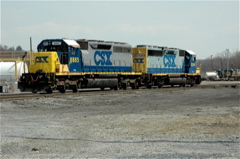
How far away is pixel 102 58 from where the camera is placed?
27469 millimetres

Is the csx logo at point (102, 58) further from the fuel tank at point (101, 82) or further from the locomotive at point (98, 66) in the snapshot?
the fuel tank at point (101, 82)

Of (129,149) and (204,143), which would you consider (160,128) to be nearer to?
(204,143)

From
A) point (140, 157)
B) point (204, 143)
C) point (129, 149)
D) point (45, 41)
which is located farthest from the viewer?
point (45, 41)

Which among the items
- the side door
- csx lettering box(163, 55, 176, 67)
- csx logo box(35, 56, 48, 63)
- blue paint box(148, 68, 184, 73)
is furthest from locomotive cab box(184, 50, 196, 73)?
csx logo box(35, 56, 48, 63)

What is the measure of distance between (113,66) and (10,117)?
1610 centimetres

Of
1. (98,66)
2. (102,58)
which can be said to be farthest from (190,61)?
(98,66)

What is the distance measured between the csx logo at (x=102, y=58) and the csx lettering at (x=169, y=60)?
803 centimetres

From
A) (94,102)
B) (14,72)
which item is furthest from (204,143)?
(14,72)

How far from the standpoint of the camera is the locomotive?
23.8m

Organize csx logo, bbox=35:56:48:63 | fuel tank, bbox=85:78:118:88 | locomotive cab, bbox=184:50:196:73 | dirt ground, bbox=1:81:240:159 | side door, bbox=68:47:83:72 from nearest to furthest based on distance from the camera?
dirt ground, bbox=1:81:240:159
csx logo, bbox=35:56:48:63
side door, bbox=68:47:83:72
fuel tank, bbox=85:78:118:88
locomotive cab, bbox=184:50:196:73

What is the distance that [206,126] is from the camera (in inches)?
413

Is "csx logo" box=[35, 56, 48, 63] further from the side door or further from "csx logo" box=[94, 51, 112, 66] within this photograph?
"csx logo" box=[94, 51, 112, 66]

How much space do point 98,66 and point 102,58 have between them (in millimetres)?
738

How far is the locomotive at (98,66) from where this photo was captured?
2380cm
